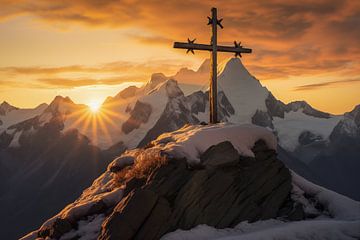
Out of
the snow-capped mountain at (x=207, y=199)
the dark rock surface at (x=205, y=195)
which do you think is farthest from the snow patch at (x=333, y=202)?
the dark rock surface at (x=205, y=195)

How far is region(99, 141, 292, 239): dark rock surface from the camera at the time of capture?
14.5 metres

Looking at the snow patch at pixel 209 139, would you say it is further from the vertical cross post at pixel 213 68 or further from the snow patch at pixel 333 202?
the snow patch at pixel 333 202

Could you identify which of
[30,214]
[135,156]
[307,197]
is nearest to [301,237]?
[307,197]

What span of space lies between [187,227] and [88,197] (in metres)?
5.44

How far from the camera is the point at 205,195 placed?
1623cm

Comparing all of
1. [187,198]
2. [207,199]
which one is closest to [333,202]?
[207,199]

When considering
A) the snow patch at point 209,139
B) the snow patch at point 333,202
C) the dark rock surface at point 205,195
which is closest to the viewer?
the dark rock surface at point 205,195

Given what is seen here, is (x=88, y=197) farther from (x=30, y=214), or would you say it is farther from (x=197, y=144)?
(x=30, y=214)

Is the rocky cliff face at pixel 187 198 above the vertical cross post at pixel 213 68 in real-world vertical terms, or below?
below

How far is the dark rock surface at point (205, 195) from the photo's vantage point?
14.5 meters

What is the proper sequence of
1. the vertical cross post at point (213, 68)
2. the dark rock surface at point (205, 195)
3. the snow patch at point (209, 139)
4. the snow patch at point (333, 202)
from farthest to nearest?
1. the vertical cross post at point (213, 68)
2. the snow patch at point (333, 202)
3. the snow patch at point (209, 139)
4. the dark rock surface at point (205, 195)

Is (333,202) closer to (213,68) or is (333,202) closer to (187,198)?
(187,198)

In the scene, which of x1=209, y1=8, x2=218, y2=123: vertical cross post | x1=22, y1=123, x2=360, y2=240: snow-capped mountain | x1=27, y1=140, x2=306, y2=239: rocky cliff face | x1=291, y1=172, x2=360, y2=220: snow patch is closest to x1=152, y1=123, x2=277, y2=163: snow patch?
x1=22, y1=123, x2=360, y2=240: snow-capped mountain

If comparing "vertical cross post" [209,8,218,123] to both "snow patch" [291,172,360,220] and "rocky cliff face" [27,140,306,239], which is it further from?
"snow patch" [291,172,360,220]
